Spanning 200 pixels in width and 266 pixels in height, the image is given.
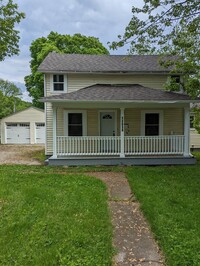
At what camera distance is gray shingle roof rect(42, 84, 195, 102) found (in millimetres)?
9945

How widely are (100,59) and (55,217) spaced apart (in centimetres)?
1095

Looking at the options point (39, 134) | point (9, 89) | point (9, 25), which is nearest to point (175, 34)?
point (9, 25)

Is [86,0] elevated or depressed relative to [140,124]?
elevated

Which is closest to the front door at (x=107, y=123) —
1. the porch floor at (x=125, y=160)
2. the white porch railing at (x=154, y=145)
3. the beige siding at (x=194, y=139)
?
the white porch railing at (x=154, y=145)

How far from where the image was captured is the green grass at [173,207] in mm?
3641

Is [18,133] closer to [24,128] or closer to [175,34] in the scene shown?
[24,128]

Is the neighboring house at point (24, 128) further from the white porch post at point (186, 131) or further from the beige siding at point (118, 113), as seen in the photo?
the white porch post at point (186, 131)

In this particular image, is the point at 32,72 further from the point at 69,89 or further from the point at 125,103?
the point at 125,103

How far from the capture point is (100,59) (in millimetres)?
13961

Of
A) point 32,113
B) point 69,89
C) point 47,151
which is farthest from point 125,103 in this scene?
point 32,113

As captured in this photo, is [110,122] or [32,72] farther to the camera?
[32,72]

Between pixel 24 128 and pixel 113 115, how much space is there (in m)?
12.5

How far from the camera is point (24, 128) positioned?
22.2 meters

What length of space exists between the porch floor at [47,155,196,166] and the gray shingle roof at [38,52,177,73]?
14.8 ft
